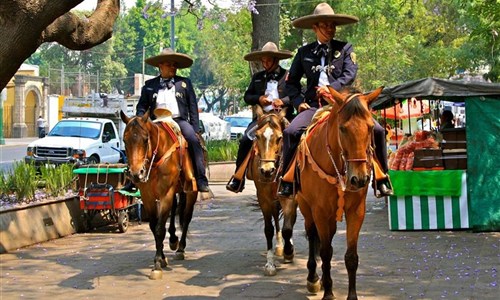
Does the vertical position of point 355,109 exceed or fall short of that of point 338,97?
it falls short

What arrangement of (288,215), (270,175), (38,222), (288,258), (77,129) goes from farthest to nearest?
(77,129) → (38,222) → (288,258) → (288,215) → (270,175)

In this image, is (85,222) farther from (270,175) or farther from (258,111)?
(270,175)

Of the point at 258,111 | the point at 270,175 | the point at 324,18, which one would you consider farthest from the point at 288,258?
the point at 324,18

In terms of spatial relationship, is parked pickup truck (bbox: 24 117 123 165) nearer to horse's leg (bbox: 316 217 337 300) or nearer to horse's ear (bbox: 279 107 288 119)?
horse's ear (bbox: 279 107 288 119)

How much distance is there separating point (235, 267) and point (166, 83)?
3.07 metres

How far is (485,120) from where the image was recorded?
564 inches

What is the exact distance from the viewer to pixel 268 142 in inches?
418

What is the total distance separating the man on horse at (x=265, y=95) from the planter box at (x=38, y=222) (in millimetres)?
3658

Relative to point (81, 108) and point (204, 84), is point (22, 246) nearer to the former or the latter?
point (81, 108)

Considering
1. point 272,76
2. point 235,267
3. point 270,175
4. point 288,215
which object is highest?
point 272,76

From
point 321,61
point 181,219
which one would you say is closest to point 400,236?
point 181,219

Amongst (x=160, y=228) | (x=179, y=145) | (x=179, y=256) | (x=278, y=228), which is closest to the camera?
(x=160, y=228)

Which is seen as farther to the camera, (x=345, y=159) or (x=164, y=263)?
(x=164, y=263)

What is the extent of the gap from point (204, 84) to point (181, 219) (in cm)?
8841
